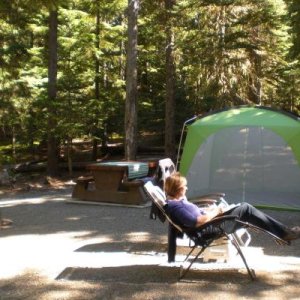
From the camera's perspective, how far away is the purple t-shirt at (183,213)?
15.3 feet

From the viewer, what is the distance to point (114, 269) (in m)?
4.94

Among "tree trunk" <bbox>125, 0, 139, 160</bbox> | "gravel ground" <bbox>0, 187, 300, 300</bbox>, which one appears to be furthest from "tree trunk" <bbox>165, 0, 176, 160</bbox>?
"gravel ground" <bbox>0, 187, 300, 300</bbox>

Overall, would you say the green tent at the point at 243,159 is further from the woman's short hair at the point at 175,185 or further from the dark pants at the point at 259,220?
the dark pants at the point at 259,220

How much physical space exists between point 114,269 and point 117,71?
17.1m

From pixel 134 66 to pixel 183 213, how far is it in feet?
27.6

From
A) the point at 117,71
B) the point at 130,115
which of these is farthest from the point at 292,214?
the point at 117,71

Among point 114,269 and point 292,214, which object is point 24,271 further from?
point 292,214

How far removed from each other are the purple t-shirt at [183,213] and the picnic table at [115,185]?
419 centimetres

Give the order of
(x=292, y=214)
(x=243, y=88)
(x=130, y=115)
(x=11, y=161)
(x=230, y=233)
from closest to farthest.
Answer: (x=230, y=233) < (x=292, y=214) < (x=130, y=115) < (x=243, y=88) < (x=11, y=161)

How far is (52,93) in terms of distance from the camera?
15180 millimetres

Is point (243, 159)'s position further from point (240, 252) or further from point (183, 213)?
point (240, 252)

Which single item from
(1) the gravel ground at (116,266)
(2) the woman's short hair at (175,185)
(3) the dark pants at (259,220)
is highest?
(2) the woman's short hair at (175,185)

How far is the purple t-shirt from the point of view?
465cm

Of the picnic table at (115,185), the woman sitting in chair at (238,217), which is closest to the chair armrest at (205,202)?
the woman sitting in chair at (238,217)
